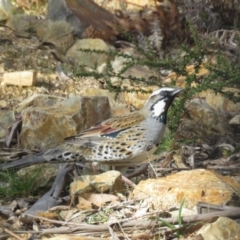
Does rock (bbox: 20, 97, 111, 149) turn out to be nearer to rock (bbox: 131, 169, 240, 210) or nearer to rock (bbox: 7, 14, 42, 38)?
rock (bbox: 131, 169, 240, 210)

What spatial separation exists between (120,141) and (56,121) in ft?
3.61

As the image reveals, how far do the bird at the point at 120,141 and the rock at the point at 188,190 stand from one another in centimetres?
44

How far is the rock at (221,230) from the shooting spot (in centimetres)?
438

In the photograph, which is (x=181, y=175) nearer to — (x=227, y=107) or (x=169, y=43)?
(x=227, y=107)

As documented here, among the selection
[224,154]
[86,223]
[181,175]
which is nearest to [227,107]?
[224,154]

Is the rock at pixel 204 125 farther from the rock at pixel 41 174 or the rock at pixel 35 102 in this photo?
the rock at pixel 41 174

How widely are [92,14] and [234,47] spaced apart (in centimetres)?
250

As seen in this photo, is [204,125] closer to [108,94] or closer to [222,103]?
[222,103]

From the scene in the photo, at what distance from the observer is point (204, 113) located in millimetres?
7398

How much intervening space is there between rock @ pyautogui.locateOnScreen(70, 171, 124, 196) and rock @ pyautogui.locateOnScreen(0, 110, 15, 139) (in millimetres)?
1890

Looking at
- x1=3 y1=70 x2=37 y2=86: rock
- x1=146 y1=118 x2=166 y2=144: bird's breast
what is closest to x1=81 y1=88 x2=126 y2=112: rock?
x1=3 y1=70 x2=37 y2=86: rock

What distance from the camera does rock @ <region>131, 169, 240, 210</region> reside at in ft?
16.3

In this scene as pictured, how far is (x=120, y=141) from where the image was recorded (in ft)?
18.9

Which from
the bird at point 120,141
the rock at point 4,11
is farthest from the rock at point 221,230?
the rock at point 4,11
